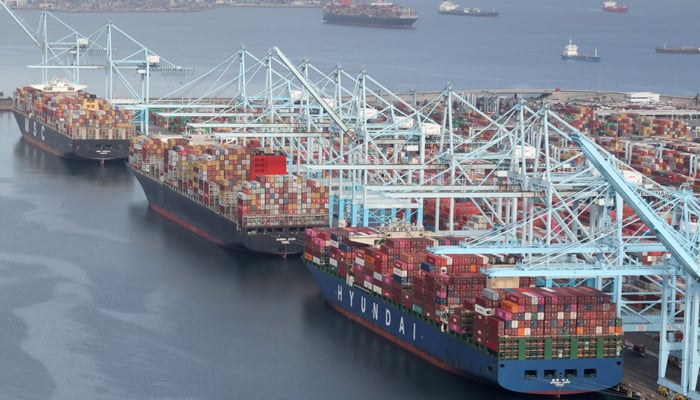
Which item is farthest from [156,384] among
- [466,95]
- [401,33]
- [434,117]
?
[401,33]

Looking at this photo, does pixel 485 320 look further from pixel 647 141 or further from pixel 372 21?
pixel 372 21

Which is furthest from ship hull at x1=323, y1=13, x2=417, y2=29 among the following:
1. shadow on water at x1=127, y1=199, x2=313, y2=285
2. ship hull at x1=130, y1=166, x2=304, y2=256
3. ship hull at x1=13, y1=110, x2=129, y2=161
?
shadow on water at x1=127, y1=199, x2=313, y2=285

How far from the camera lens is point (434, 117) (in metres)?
68.2

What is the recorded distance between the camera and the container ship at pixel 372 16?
161 metres

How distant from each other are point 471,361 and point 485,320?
3.60 ft

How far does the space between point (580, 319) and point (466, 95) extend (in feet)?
165

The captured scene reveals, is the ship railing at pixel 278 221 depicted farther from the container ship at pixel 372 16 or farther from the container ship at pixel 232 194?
the container ship at pixel 372 16

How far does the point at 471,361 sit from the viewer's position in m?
28.1

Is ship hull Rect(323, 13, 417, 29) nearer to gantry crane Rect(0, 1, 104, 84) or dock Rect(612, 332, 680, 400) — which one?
gantry crane Rect(0, 1, 104, 84)

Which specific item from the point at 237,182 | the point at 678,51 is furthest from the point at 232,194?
the point at 678,51

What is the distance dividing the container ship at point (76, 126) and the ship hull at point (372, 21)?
94268 millimetres

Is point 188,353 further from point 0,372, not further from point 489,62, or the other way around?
point 489,62

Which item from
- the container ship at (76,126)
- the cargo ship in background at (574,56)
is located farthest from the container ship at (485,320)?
the cargo ship in background at (574,56)

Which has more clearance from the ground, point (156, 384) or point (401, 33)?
point (401, 33)
